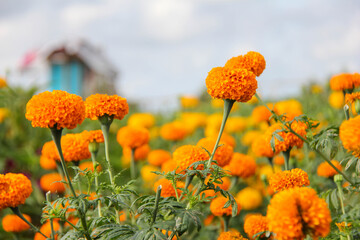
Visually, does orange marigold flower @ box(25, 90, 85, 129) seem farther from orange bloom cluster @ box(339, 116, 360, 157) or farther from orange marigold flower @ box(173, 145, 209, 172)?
orange bloom cluster @ box(339, 116, 360, 157)

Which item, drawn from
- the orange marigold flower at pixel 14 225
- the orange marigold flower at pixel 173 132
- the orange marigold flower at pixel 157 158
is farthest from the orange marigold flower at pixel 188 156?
the orange marigold flower at pixel 173 132

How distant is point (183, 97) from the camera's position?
6324mm

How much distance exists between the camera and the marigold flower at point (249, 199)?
286cm

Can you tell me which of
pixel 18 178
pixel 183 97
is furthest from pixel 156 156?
pixel 183 97

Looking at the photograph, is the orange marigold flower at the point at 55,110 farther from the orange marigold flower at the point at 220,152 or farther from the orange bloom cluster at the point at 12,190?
the orange marigold flower at the point at 220,152

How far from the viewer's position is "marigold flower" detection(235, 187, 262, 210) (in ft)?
9.38

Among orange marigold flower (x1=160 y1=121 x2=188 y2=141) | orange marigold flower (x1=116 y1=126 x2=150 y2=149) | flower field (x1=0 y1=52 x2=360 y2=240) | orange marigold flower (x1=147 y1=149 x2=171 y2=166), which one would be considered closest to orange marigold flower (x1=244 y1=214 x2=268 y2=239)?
flower field (x1=0 y1=52 x2=360 y2=240)

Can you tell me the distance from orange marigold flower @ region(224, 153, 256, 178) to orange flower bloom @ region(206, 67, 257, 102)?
86 cm

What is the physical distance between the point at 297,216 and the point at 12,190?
1.05 m

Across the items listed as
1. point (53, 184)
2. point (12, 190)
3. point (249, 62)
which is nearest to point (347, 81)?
point (249, 62)

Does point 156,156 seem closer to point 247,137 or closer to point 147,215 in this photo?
point 247,137

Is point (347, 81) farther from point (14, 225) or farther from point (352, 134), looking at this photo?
point (14, 225)

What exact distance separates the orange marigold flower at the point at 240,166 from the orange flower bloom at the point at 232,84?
2.81 ft

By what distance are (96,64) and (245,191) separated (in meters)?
17.5
